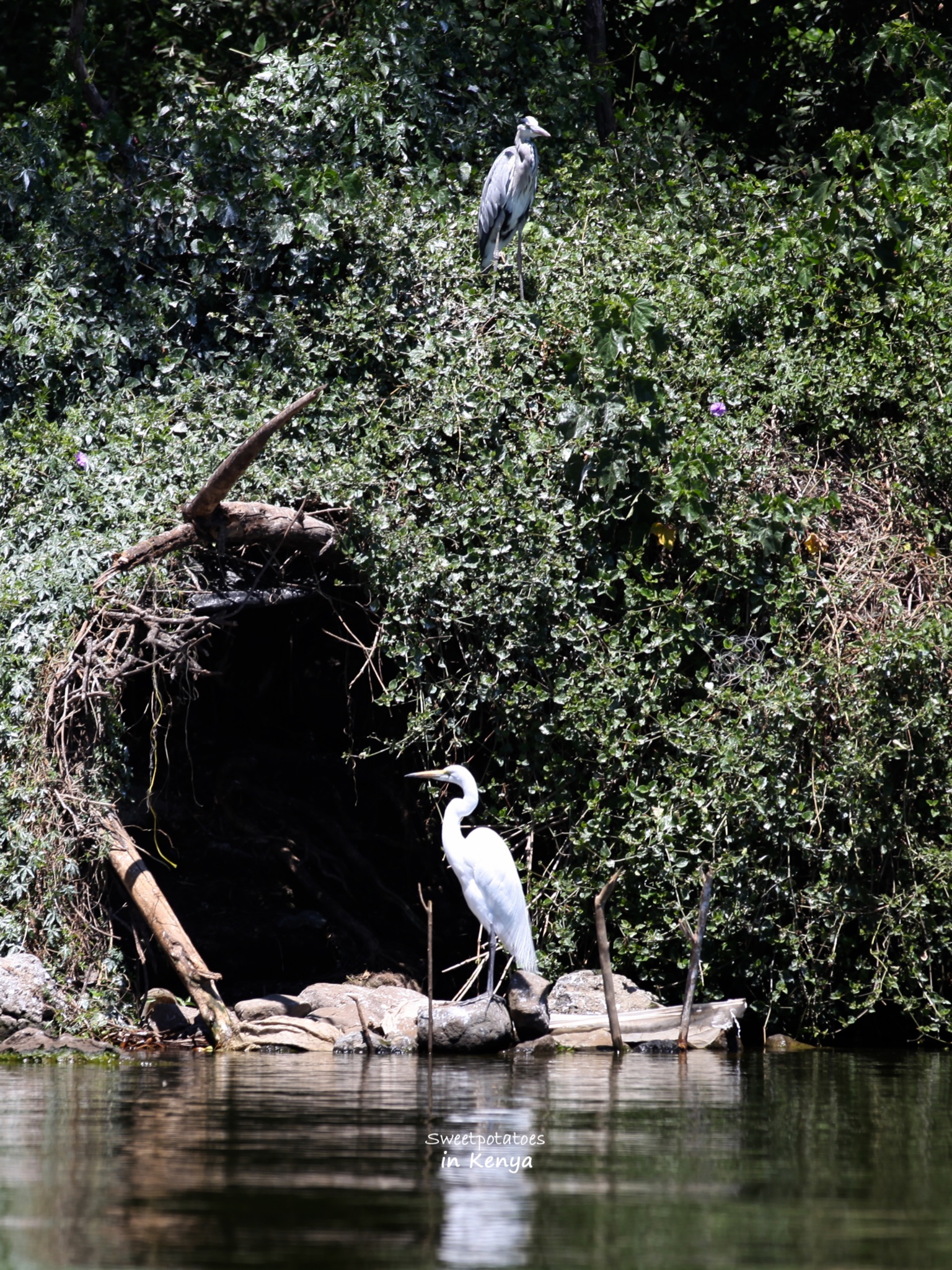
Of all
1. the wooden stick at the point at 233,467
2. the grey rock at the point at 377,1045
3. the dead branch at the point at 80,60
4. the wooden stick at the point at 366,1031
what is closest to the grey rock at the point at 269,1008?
the grey rock at the point at 377,1045

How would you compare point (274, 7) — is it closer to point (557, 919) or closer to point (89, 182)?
point (89, 182)

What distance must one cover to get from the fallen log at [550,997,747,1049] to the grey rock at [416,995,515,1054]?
314mm

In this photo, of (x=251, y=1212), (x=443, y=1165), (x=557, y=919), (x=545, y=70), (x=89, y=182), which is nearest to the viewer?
(x=251, y=1212)

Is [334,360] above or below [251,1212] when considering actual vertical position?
above

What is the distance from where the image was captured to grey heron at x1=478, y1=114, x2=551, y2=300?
1013 centimetres

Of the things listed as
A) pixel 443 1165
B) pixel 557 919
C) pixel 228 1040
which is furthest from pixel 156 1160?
pixel 557 919

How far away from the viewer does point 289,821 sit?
34.7ft

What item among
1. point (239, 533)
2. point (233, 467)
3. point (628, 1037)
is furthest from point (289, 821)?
point (233, 467)

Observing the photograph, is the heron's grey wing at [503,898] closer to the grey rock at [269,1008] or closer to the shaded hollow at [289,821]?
the grey rock at [269,1008]

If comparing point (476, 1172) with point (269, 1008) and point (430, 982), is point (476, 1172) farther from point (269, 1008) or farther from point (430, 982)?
point (269, 1008)

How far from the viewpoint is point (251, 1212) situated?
3.74 metres

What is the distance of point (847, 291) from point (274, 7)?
6.52m

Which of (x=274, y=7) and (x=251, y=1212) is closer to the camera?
(x=251, y=1212)

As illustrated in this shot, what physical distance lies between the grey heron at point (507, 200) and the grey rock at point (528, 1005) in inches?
172
